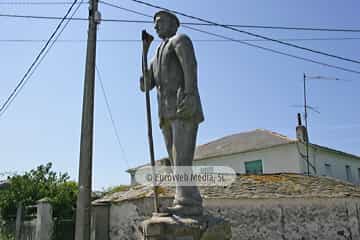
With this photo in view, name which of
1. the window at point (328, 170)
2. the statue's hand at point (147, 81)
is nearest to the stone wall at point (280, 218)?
the statue's hand at point (147, 81)

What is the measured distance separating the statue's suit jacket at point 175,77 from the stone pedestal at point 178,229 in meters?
1.12

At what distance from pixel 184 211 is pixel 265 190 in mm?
8256

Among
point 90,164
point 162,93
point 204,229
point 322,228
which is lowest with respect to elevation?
point 322,228

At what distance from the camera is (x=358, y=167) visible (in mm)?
26766

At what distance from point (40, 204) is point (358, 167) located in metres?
23.5

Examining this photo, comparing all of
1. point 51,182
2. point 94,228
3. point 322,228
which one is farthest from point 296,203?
point 51,182

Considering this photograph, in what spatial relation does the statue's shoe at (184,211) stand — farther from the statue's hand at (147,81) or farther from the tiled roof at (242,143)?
the tiled roof at (242,143)

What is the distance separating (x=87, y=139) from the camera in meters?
6.77

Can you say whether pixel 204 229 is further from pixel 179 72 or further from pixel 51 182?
pixel 51 182

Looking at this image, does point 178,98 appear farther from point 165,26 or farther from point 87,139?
point 87,139

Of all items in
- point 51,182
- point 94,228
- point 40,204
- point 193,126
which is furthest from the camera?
point 51,182

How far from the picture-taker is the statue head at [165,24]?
461cm

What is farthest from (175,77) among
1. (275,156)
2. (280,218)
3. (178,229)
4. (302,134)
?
(302,134)

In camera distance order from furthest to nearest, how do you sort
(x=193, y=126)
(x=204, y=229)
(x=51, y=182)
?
(x=51, y=182)
(x=193, y=126)
(x=204, y=229)
